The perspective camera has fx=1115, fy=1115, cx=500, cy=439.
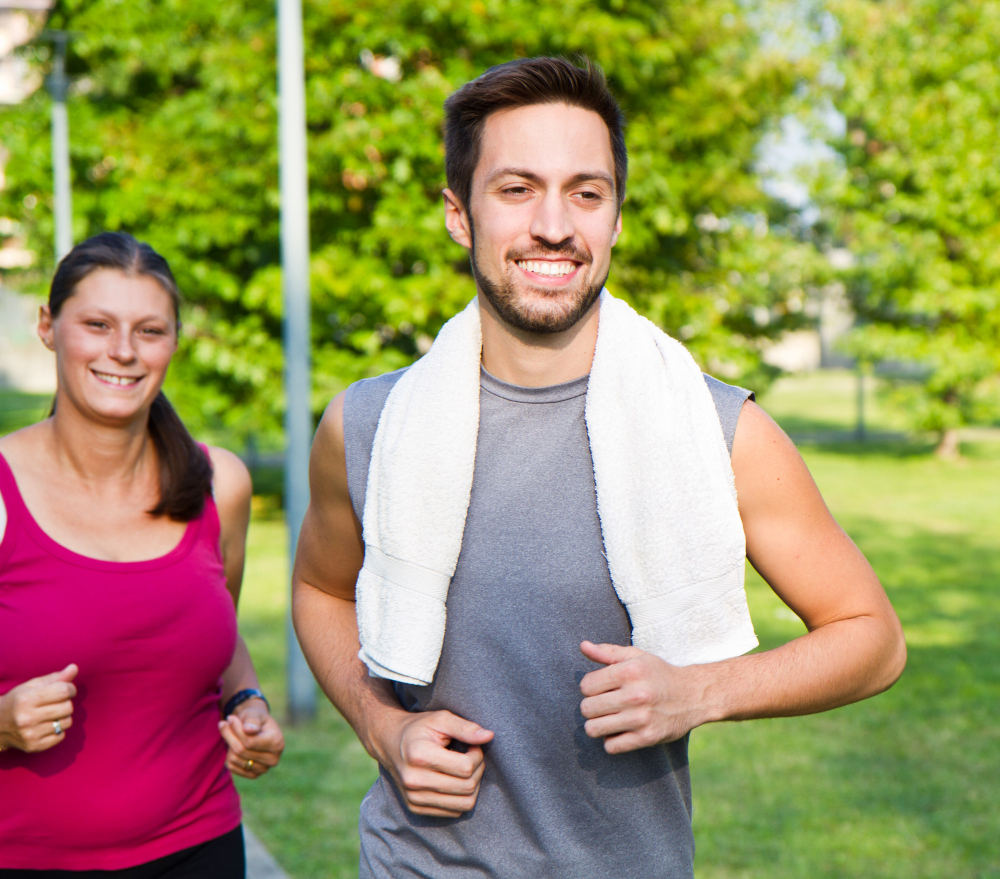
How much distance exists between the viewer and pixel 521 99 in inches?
79.9

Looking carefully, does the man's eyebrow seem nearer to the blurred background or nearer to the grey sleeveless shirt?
the grey sleeveless shirt

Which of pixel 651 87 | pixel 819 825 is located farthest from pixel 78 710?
pixel 651 87

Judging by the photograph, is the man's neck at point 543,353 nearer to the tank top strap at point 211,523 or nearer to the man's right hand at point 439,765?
the man's right hand at point 439,765

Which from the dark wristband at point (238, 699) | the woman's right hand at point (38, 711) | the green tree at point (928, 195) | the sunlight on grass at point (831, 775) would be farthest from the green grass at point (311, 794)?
the green tree at point (928, 195)

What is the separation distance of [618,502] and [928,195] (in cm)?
1959

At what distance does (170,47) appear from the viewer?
13.6 metres

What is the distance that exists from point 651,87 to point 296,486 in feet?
23.4

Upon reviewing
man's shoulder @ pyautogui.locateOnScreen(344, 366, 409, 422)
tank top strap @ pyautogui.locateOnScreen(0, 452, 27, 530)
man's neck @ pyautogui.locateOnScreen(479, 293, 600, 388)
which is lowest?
tank top strap @ pyautogui.locateOnScreen(0, 452, 27, 530)

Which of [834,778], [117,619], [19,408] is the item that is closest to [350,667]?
[117,619]

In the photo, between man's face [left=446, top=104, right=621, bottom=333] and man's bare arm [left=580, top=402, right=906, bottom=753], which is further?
man's face [left=446, top=104, right=621, bottom=333]

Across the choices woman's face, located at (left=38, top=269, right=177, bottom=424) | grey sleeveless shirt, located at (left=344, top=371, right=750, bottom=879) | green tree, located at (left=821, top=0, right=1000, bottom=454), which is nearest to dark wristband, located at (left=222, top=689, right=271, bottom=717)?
woman's face, located at (left=38, top=269, right=177, bottom=424)

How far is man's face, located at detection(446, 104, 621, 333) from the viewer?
1.99 metres

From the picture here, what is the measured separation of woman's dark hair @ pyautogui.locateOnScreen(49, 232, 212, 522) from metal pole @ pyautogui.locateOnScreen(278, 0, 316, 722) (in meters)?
3.89

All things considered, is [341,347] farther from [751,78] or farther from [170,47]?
[751,78]
